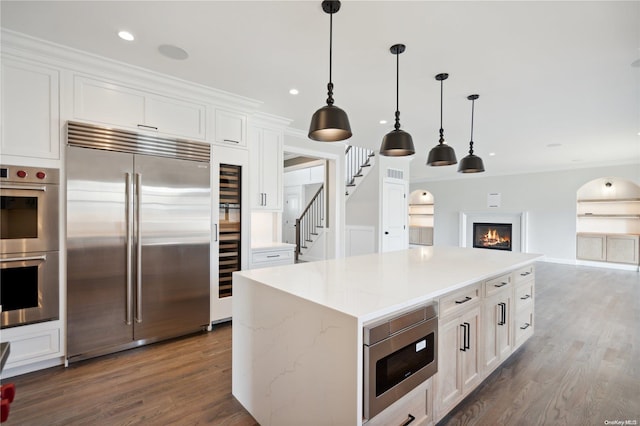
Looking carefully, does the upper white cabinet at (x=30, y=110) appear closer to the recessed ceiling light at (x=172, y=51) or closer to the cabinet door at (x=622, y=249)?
the recessed ceiling light at (x=172, y=51)

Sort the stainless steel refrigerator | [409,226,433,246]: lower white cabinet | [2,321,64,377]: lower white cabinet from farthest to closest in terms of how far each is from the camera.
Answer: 1. [409,226,433,246]: lower white cabinet
2. the stainless steel refrigerator
3. [2,321,64,377]: lower white cabinet

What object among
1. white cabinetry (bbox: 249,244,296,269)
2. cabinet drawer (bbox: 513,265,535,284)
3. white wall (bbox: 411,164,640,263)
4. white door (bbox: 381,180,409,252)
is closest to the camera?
cabinet drawer (bbox: 513,265,535,284)

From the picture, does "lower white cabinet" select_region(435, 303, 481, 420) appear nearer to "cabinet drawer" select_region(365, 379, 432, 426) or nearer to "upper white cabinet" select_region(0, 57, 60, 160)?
Result: "cabinet drawer" select_region(365, 379, 432, 426)

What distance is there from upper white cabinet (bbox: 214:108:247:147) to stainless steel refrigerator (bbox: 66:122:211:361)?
228 mm

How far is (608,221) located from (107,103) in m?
10.4

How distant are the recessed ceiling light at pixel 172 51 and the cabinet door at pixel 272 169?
64.1 inches

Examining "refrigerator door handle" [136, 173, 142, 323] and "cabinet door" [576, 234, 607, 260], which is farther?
"cabinet door" [576, 234, 607, 260]

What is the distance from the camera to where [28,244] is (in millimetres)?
2416

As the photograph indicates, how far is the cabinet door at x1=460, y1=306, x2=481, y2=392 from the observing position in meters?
2.04

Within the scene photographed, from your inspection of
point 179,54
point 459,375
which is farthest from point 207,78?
point 459,375

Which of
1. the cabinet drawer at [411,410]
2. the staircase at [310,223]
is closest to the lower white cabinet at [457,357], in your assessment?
the cabinet drawer at [411,410]

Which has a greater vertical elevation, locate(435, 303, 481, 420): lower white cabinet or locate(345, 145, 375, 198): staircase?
locate(345, 145, 375, 198): staircase

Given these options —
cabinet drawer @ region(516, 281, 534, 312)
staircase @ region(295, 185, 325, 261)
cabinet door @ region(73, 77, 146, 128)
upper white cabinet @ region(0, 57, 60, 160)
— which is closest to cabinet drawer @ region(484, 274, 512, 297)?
cabinet drawer @ region(516, 281, 534, 312)

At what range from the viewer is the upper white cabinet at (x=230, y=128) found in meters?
3.47
